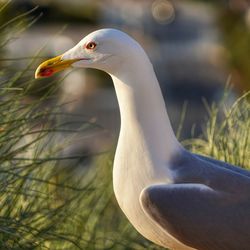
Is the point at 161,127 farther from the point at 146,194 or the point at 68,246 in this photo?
the point at 68,246

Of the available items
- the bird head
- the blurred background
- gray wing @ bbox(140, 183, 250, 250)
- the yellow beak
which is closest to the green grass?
the yellow beak

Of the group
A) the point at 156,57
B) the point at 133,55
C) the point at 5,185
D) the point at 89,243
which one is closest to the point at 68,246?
the point at 89,243

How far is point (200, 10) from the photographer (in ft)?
111

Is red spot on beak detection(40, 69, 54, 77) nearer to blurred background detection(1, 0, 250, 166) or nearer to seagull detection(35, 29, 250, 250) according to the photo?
seagull detection(35, 29, 250, 250)

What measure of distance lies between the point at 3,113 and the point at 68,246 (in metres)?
0.83

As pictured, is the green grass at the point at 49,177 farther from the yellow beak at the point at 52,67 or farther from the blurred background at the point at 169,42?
the blurred background at the point at 169,42

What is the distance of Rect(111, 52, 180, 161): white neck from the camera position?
4871 mm

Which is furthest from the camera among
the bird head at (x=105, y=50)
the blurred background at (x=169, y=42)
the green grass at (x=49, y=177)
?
the blurred background at (x=169, y=42)

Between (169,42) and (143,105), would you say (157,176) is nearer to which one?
A: (143,105)

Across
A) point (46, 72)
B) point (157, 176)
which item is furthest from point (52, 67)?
point (157, 176)

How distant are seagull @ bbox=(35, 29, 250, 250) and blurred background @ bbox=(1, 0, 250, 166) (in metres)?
9.79

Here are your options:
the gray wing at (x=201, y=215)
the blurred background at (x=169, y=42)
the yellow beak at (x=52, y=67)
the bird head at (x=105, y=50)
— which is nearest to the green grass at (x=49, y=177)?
the yellow beak at (x=52, y=67)

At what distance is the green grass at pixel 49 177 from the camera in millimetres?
4965

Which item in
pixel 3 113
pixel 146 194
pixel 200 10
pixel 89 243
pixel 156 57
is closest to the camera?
pixel 146 194
